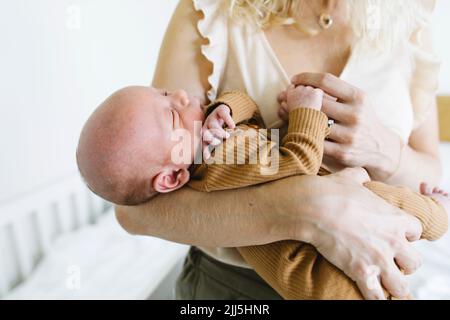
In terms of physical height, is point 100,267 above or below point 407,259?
below

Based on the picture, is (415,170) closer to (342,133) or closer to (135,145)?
(342,133)

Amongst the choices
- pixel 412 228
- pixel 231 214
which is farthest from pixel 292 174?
pixel 412 228

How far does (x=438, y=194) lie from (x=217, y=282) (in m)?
0.52

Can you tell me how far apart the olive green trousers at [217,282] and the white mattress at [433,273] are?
2.40 ft

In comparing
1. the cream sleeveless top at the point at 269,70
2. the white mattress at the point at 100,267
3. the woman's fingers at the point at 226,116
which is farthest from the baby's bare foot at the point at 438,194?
the white mattress at the point at 100,267

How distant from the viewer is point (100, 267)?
137 cm

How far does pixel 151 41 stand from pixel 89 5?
51 centimetres

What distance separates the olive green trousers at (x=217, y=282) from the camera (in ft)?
2.79

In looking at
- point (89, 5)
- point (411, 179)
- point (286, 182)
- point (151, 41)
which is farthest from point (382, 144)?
point (151, 41)

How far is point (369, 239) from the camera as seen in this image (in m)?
0.62

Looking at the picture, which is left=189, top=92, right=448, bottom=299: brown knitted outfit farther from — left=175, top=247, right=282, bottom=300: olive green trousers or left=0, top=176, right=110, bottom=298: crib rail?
left=0, top=176, right=110, bottom=298: crib rail

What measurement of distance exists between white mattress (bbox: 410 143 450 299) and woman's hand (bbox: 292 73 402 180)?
81 centimetres

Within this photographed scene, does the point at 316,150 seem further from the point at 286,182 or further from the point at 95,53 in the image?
the point at 95,53

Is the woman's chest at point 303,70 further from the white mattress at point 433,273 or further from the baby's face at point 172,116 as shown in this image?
the white mattress at point 433,273
